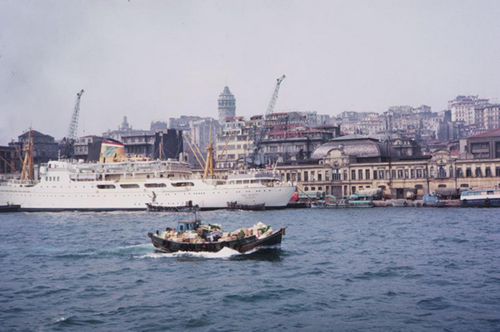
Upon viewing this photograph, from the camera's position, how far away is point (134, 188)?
102 meters

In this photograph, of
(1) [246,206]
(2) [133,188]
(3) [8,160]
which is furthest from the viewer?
(3) [8,160]

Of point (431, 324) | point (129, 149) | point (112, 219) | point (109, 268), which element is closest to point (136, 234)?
point (109, 268)

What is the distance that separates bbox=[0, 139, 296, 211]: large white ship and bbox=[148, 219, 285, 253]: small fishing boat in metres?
51.1

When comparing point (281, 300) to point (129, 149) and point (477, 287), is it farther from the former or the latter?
point (129, 149)

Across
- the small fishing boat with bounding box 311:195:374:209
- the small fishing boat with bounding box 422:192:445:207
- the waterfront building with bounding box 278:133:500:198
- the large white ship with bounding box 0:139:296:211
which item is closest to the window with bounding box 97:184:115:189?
the large white ship with bounding box 0:139:296:211

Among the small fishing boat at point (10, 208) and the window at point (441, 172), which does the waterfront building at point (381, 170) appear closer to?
the window at point (441, 172)

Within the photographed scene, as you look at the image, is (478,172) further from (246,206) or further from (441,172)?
(246,206)

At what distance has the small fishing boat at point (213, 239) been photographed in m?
43.7

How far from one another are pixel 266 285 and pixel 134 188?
70.6 m

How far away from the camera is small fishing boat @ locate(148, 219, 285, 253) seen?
4366cm

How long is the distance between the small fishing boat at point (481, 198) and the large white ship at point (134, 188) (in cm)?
2849

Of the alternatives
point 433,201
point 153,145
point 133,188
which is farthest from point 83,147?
point 433,201

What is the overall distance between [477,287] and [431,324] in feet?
25.9

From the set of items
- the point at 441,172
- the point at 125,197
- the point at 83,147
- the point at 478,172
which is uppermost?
the point at 83,147
